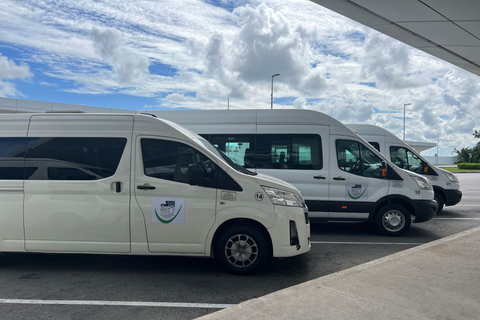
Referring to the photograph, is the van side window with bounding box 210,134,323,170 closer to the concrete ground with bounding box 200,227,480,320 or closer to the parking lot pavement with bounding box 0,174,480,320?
the parking lot pavement with bounding box 0,174,480,320

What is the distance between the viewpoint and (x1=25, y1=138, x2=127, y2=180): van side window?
559 cm

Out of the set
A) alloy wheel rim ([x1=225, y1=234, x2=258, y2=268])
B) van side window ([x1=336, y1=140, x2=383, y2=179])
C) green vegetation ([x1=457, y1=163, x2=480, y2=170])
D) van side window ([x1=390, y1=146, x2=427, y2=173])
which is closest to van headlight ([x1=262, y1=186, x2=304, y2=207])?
alloy wheel rim ([x1=225, y1=234, x2=258, y2=268])

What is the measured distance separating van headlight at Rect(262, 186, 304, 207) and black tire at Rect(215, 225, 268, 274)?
50 cm

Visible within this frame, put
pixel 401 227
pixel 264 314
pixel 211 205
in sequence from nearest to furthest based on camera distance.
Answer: pixel 264 314
pixel 211 205
pixel 401 227

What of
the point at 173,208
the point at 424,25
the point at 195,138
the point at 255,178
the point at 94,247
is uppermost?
the point at 424,25

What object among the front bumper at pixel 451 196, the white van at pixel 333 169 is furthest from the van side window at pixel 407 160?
the white van at pixel 333 169

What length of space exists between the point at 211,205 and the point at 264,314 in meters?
1.92

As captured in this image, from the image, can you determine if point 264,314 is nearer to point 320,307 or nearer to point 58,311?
point 320,307

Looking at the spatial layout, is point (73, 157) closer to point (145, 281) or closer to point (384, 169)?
point (145, 281)

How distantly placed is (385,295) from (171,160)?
10.5ft

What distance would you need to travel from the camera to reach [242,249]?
5434 millimetres

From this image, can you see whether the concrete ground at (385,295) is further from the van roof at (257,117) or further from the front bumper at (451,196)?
the front bumper at (451,196)

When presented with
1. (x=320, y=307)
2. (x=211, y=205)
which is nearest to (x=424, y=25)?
(x=211, y=205)

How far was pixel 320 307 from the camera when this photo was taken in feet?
13.0
